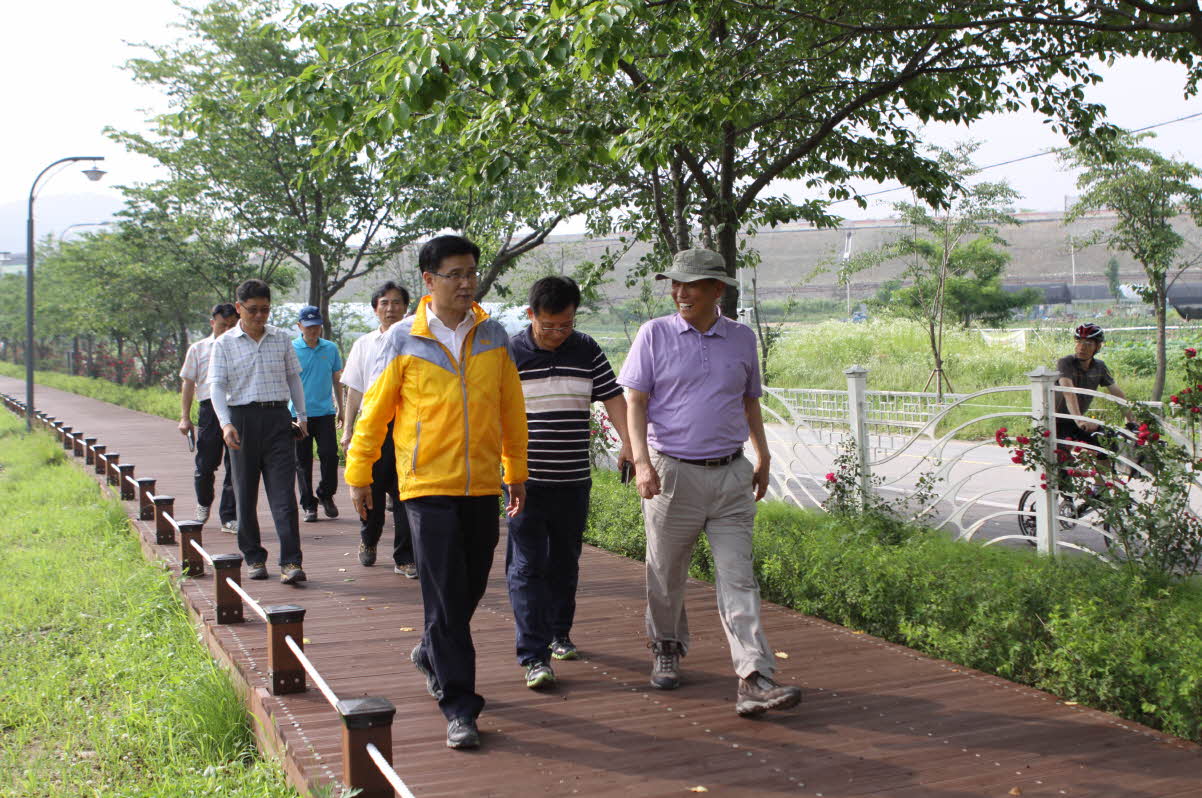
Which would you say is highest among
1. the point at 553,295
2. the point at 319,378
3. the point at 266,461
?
the point at 553,295

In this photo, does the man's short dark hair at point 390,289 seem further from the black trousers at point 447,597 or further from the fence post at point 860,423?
the black trousers at point 447,597

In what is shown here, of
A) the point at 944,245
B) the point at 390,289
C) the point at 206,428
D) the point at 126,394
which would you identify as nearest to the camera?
the point at 390,289

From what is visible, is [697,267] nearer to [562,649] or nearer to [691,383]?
[691,383]

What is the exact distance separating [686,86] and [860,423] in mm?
2548

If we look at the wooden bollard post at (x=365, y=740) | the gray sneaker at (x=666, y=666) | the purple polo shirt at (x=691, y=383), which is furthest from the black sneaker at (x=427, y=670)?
the purple polo shirt at (x=691, y=383)

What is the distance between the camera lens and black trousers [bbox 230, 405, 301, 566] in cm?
699

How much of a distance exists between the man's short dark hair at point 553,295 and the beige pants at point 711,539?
741mm

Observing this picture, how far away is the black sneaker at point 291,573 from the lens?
7223 millimetres

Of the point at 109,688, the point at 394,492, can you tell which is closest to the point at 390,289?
the point at 394,492

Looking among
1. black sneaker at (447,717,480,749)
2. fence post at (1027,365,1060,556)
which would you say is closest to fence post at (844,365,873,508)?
fence post at (1027,365,1060,556)

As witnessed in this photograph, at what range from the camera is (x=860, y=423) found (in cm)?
762

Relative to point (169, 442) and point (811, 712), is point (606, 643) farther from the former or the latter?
point (169, 442)

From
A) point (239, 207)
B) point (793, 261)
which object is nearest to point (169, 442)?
point (239, 207)

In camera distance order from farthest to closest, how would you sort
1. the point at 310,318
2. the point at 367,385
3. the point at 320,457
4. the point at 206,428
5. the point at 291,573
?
1. the point at 320,457
2. the point at 206,428
3. the point at 310,318
4. the point at 291,573
5. the point at 367,385
